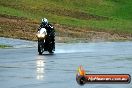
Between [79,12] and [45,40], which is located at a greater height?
[45,40]

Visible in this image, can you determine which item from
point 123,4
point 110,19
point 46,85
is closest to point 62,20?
point 110,19

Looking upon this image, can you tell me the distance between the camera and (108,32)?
63562 mm

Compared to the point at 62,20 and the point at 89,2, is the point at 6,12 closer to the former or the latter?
the point at 62,20

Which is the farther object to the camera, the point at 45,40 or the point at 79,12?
the point at 79,12

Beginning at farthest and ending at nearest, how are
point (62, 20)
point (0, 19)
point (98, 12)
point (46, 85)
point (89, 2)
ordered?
point (89, 2), point (98, 12), point (62, 20), point (0, 19), point (46, 85)

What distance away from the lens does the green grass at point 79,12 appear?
69.0 meters

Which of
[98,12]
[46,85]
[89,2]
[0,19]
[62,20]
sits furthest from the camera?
[89,2]

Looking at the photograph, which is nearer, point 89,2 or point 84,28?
point 84,28

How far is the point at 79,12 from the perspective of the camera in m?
79.6

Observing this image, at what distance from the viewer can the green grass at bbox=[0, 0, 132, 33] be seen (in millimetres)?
69000

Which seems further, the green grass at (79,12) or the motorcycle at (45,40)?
the green grass at (79,12)

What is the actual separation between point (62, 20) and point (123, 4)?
25250 mm

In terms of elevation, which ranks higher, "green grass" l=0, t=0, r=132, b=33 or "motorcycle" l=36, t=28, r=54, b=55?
"motorcycle" l=36, t=28, r=54, b=55

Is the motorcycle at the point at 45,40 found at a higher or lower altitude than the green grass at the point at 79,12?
higher
